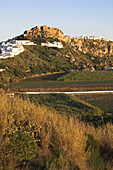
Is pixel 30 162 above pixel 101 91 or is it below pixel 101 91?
above

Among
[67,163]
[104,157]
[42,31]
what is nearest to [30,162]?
[67,163]

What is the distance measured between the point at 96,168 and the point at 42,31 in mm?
135246

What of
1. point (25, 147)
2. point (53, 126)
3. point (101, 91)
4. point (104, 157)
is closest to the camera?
point (25, 147)

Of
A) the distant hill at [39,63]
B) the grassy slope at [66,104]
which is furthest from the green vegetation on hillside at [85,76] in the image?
the grassy slope at [66,104]

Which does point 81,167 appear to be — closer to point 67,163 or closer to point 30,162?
point 67,163

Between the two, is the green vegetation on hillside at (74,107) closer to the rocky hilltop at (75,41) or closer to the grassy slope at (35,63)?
the grassy slope at (35,63)

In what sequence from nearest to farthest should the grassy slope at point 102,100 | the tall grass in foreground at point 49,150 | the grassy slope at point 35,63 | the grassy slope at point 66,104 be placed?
the tall grass in foreground at point 49,150 < the grassy slope at point 66,104 < the grassy slope at point 102,100 < the grassy slope at point 35,63

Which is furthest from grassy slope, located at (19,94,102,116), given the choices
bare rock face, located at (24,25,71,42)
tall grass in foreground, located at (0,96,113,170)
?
bare rock face, located at (24,25,71,42)

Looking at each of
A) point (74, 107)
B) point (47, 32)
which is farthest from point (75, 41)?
point (74, 107)

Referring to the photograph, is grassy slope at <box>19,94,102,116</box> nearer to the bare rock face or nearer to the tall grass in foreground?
the tall grass in foreground

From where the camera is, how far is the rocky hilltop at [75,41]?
5059 inches

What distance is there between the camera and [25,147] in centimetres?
514

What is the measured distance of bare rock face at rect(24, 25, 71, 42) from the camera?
12973 centimetres

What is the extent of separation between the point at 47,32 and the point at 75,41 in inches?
685
